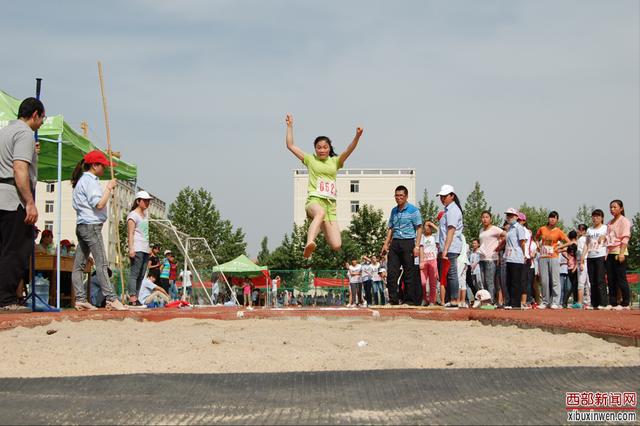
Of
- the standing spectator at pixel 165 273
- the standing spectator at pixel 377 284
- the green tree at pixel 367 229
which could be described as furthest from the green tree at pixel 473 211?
the standing spectator at pixel 165 273

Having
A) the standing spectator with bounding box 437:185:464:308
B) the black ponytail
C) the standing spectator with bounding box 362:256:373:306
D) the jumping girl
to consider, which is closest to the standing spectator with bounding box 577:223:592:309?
the standing spectator with bounding box 437:185:464:308

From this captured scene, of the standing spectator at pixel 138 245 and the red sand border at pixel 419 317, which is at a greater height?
the standing spectator at pixel 138 245

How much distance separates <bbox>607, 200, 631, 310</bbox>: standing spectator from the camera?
37.0ft

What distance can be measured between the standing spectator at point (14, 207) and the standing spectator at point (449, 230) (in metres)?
5.70

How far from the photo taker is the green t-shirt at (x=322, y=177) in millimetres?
8898

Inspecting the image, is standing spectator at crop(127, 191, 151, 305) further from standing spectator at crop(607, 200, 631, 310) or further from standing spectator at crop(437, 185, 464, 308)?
standing spectator at crop(607, 200, 631, 310)

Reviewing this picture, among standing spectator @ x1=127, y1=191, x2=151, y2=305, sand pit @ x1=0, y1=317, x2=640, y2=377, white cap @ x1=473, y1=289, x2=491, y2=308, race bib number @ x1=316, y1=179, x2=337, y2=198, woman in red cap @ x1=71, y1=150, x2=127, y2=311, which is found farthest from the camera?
white cap @ x1=473, y1=289, x2=491, y2=308

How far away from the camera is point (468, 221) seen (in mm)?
52750

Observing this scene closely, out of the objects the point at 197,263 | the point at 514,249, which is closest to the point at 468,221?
the point at 197,263

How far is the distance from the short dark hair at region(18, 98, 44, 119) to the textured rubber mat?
4.53 meters

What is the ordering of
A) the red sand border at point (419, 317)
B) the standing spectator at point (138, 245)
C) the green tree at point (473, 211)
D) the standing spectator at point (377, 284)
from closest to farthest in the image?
the red sand border at point (419, 317) → the standing spectator at point (138, 245) → the standing spectator at point (377, 284) → the green tree at point (473, 211)

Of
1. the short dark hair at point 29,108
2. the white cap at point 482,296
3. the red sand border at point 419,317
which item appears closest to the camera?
the red sand border at point 419,317

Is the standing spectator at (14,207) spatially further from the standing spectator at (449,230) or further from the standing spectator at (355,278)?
the standing spectator at (355,278)

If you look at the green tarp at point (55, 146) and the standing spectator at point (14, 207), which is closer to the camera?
the standing spectator at point (14, 207)
